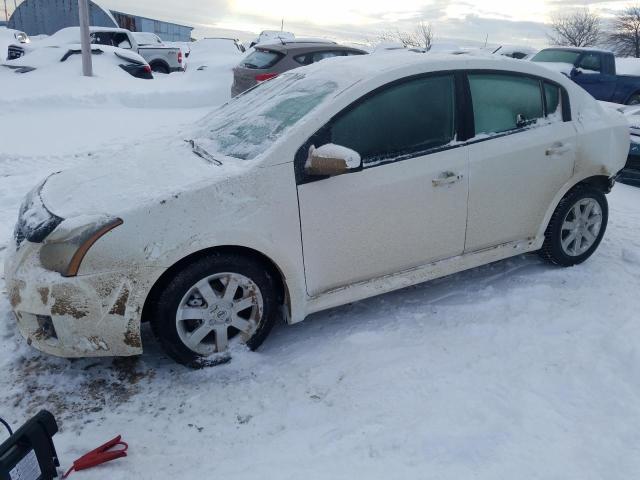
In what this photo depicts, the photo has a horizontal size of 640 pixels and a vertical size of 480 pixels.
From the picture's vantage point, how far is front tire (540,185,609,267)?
399 centimetres

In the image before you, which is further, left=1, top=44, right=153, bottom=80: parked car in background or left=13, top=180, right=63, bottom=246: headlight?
left=1, top=44, right=153, bottom=80: parked car in background

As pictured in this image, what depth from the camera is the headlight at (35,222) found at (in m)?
2.71

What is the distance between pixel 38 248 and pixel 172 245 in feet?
2.19

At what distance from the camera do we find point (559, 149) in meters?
3.81

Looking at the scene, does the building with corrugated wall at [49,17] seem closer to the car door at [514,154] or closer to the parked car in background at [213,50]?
the parked car in background at [213,50]

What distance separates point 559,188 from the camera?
12.8ft

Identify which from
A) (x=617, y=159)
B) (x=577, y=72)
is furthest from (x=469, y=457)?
(x=577, y=72)

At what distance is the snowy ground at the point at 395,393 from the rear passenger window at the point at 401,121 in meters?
1.08

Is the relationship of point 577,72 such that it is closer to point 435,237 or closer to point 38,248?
point 435,237

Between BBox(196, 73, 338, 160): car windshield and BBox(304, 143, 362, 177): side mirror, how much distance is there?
0.27 meters

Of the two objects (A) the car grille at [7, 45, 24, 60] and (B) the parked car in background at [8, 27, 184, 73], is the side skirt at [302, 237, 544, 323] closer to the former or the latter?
(B) the parked car in background at [8, 27, 184, 73]

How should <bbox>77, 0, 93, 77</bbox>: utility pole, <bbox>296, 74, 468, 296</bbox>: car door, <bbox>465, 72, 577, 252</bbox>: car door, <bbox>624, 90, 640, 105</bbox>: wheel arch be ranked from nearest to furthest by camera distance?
<bbox>296, 74, 468, 296</bbox>: car door < <bbox>465, 72, 577, 252</bbox>: car door < <bbox>77, 0, 93, 77</bbox>: utility pole < <bbox>624, 90, 640, 105</bbox>: wheel arch

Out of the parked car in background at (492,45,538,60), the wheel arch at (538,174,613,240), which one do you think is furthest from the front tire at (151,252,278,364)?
the parked car in background at (492,45,538,60)

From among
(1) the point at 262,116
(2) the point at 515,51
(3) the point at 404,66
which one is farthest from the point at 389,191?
(2) the point at 515,51
